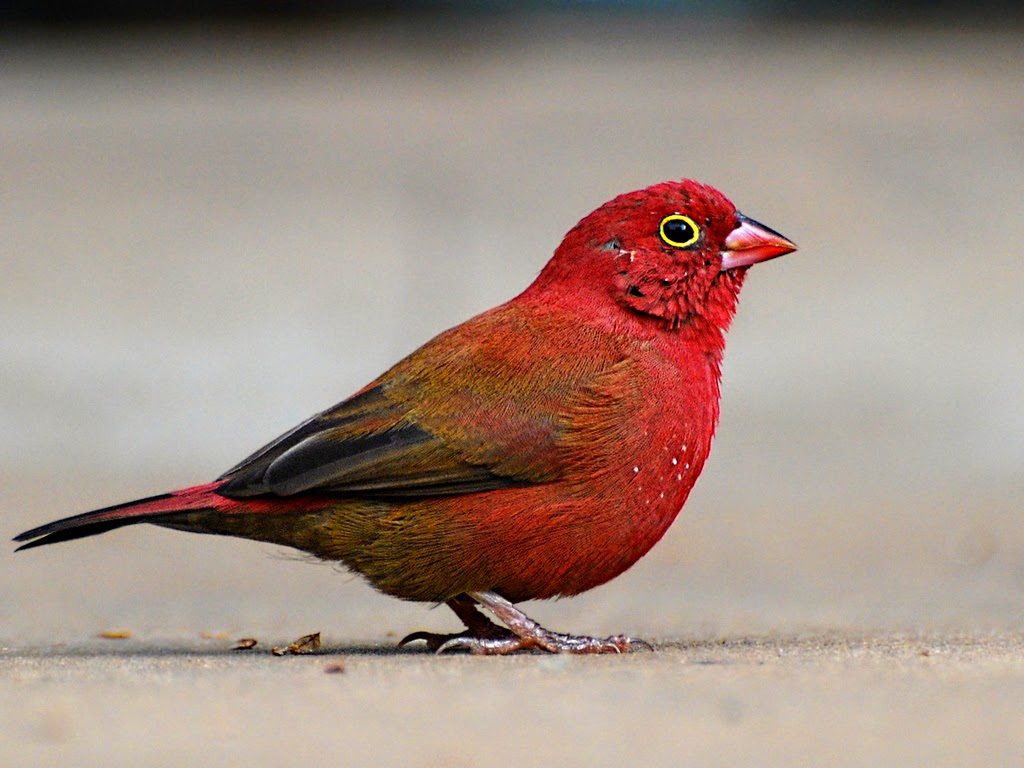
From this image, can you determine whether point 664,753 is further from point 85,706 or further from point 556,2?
point 556,2

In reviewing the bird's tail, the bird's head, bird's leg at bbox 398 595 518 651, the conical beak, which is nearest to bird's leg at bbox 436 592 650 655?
bird's leg at bbox 398 595 518 651

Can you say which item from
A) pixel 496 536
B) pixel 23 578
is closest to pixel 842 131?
pixel 23 578

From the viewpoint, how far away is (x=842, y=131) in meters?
12.2

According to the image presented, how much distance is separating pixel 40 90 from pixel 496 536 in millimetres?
9150

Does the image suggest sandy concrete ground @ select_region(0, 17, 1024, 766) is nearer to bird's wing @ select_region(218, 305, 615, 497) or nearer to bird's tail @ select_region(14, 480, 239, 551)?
bird's tail @ select_region(14, 480, 239, 551)

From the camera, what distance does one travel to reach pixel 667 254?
483cm

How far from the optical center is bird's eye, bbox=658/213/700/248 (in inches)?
191

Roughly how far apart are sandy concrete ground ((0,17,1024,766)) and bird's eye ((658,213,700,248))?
1313 mm

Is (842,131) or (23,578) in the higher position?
(842,131)

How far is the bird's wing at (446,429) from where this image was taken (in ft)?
14.5

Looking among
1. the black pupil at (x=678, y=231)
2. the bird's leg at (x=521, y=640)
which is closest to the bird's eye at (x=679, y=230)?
the black pupil at (x=678, y=231)

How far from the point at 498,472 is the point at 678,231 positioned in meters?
0.97

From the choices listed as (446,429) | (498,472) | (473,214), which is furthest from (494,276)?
(498,472)

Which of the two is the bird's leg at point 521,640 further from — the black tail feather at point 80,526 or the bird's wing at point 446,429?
the black tail feather at point 80,526
